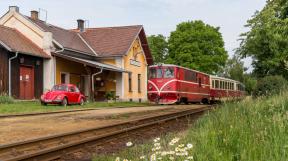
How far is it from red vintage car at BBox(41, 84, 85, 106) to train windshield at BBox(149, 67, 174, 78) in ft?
19.4

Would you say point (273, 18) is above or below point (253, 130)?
above

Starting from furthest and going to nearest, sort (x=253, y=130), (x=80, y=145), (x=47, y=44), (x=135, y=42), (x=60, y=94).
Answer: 1. (x=135, y=42)
2. (x=47, y=44)
3. (x=60, y=94)
4. (x=80, y=145)
5. (x=253, y=130)

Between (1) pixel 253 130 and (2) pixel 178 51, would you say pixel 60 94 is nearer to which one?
(1) pixel 253 130

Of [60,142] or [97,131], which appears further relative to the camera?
[97,131]

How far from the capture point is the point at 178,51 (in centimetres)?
7100

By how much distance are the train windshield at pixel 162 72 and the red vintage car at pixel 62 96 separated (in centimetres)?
593

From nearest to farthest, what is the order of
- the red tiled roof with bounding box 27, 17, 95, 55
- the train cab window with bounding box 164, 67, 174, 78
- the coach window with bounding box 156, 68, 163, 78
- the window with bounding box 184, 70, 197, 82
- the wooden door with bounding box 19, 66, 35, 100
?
1. the wooden door with bounding box 19, 66, 35, 100
2. the train cab window with bounding box 164, 67, 174, 78
3. the coach window with bounding box 156, 68, 163, 78
4. the window with bounding box 184, 70, 197, 82
5. the red tiled roof with bounding box 27, 17, 95, 55

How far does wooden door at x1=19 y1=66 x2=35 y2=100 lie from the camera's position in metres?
29.5

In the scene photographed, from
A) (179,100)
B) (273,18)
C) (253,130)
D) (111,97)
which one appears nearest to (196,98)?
(179,100)

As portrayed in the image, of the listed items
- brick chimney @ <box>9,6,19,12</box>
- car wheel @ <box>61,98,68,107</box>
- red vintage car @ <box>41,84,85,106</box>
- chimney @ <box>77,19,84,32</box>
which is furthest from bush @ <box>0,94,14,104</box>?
chimney @ <box>77,19,84,32</box>

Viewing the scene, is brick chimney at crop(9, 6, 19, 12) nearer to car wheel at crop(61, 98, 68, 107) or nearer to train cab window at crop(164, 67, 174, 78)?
car wheel at crop(61, 98, 68, 107)

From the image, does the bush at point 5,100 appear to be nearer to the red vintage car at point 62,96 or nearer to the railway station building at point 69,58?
the red vintage car at point 62,96

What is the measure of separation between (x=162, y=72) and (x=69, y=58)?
6513mm

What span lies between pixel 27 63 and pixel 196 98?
1306cm
